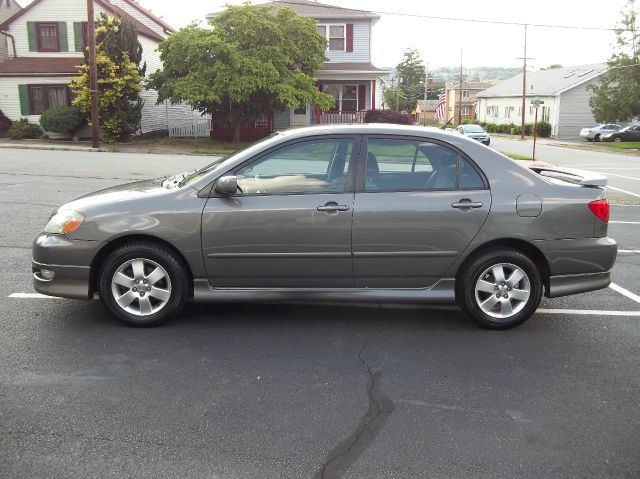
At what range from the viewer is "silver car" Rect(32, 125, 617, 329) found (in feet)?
16.6

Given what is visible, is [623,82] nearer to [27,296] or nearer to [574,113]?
[574,113]

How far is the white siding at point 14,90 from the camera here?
3020 centimetres

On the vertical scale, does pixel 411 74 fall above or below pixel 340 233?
above

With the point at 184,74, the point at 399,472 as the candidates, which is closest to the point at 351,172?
the point at 399,472

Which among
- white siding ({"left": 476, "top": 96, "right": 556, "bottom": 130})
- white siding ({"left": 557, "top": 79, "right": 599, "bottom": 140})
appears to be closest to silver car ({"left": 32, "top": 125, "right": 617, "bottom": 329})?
white siding ({"left": 557, "top": 79, "right": 599, "bottom": 140})

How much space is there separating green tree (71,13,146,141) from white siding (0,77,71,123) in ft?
8.59

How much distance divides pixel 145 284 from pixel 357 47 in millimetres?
31613

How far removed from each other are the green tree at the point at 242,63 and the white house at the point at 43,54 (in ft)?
16.8


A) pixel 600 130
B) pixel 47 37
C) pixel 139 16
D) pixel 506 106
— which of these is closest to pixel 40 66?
pixel 47 37

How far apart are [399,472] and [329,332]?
2.12 m

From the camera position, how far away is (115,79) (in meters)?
26.7

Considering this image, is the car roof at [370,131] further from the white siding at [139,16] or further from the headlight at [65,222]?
the white siding at [139,16]

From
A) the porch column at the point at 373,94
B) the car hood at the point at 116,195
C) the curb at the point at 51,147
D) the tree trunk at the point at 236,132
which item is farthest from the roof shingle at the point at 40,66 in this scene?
the car hood at the point at 116,195

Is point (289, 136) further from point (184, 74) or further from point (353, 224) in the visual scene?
point (184, 74)
